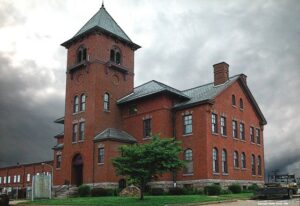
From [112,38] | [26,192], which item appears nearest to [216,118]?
[112,38]

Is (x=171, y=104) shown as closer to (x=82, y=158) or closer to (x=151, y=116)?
(x=151, y=116)

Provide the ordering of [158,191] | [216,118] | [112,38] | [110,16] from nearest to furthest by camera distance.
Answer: [158,191] → [216,118] → [112,38] → [110,16]

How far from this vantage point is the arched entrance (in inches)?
2010

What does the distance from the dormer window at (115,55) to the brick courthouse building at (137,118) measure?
13 centimetres

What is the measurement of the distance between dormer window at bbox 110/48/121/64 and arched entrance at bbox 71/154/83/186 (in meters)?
12.8

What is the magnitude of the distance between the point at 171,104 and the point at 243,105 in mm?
10443

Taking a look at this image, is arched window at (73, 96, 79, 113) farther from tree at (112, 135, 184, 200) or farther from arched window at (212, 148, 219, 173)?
tree at (112, 135, 184, 200)

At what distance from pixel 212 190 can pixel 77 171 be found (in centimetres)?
1774

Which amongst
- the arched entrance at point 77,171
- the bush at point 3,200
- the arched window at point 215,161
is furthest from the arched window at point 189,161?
the bush at point 3,200

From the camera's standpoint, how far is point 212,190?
4200cm

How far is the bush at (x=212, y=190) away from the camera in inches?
1652

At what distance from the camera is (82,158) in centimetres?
4994

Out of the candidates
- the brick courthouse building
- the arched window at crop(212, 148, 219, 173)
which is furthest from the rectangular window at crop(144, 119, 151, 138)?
the arched window at crop(212, 148, 219, 173)

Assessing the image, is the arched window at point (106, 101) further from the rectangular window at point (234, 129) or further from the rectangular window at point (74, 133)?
the rectangular window at point (234, 129)
